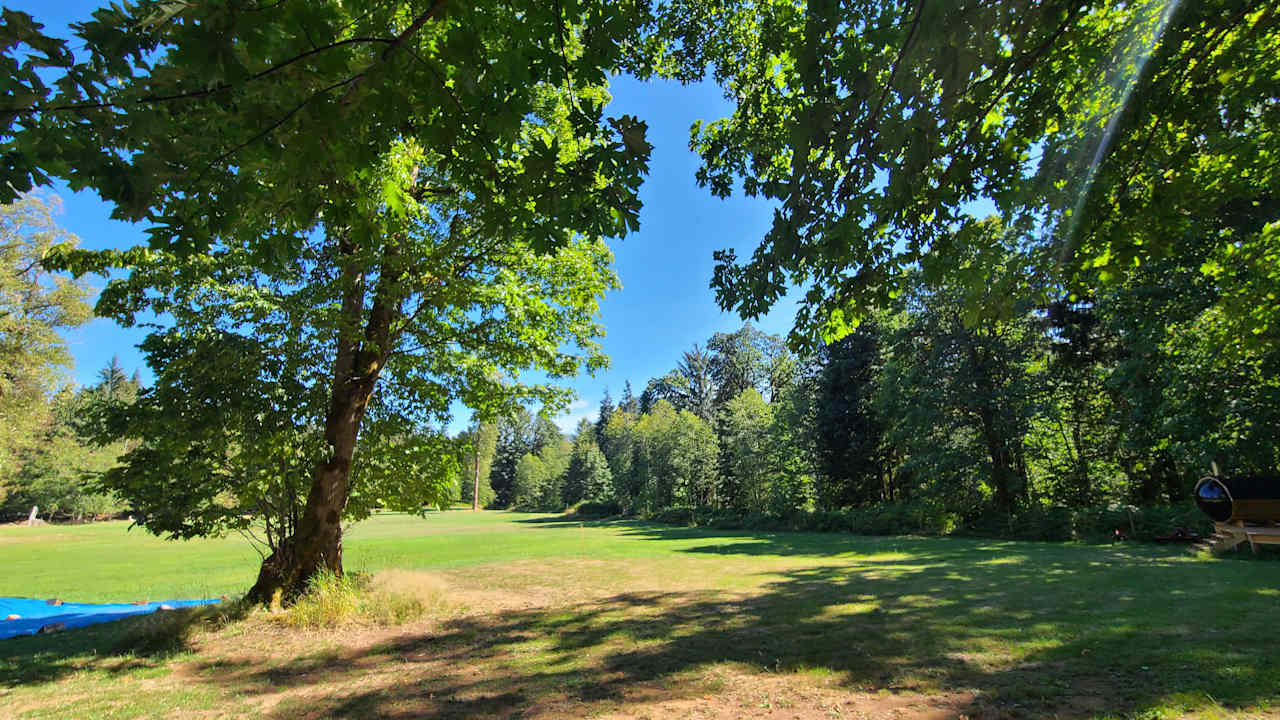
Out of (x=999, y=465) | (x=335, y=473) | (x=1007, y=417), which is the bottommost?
(x=999, y=465)

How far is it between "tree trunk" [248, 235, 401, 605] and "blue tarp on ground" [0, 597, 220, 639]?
150cm

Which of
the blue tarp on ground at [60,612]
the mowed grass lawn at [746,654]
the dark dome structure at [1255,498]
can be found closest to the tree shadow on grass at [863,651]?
the mowed grass lawn at [746,654]

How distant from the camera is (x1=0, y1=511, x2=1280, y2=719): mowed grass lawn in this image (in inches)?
158

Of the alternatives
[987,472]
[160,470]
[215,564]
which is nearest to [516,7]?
[160,470]

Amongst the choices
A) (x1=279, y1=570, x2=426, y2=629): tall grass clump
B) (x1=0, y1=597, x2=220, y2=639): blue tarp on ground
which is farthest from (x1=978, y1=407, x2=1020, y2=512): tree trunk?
(x1=0, y1=597, x2=220, y2=639): blue tarp on ground

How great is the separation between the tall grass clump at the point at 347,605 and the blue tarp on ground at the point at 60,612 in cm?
226

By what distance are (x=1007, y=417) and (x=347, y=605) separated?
79.3ft

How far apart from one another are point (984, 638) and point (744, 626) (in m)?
2.67

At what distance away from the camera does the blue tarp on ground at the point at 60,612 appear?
8.72 m

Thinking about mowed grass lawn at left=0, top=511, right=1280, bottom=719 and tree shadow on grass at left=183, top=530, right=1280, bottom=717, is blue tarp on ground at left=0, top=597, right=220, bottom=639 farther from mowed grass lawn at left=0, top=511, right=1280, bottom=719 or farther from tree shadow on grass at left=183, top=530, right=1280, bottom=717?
tree shadow on grass at left=183, top=530, right=1280, bottom=717

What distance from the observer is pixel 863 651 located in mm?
5246

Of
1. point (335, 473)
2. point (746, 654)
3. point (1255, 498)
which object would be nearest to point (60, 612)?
point (335, 473)

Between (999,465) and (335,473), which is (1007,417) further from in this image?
(335,473)

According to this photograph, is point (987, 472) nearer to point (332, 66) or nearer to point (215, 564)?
point (332, 66)
